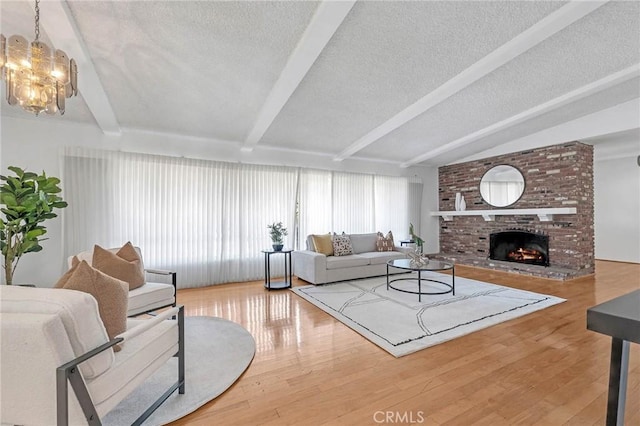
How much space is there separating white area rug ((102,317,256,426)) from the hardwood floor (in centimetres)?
9

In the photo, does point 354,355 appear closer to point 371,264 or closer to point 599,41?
point 371,264

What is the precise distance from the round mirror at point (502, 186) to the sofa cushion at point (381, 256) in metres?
2.89

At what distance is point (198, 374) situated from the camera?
2111mm

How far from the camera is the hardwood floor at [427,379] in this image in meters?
1.68

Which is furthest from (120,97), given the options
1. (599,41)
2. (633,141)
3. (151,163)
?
(633,141)

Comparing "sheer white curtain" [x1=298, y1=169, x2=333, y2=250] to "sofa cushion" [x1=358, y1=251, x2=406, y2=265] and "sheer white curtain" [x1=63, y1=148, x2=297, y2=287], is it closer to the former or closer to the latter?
"sheer white curtain" [x1=63, y1=148, x2=297, y2=287]

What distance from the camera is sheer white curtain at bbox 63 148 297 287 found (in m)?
4.11

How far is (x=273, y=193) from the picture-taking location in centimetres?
542

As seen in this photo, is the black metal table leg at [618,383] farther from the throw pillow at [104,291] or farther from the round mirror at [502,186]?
the round mirror at [502,186]

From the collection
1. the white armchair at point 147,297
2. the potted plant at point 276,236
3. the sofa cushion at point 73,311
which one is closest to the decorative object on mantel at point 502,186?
the potted plant at point 276,236

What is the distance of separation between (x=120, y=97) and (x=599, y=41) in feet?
18.7

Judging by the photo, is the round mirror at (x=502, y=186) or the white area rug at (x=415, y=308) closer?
the white area rug at (x=415, y=308)

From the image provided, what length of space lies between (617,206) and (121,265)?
9.99 meters

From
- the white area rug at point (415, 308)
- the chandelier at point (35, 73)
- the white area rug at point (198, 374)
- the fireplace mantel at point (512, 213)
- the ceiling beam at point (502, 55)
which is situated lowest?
the white area rug at point (198, 374)
